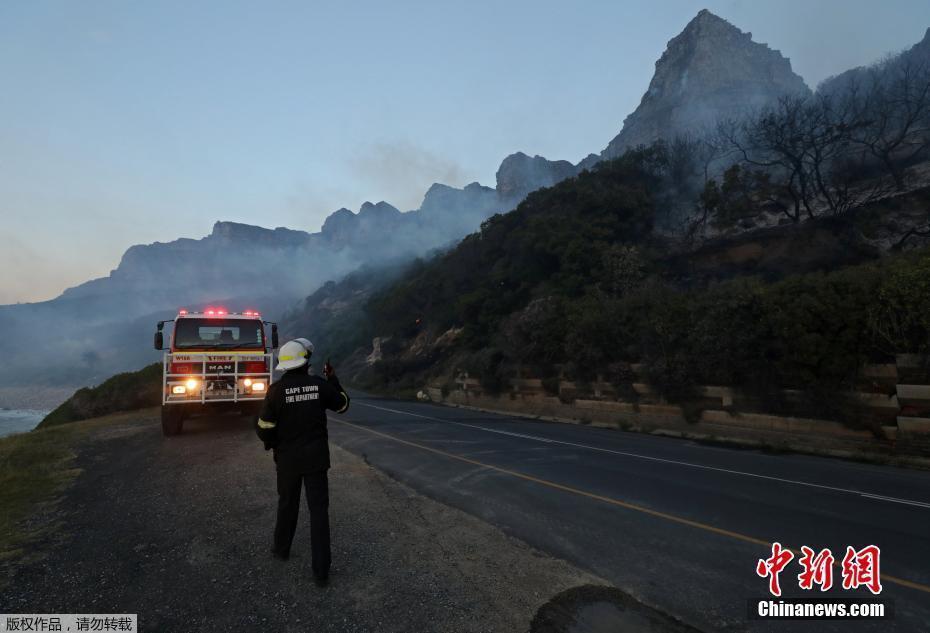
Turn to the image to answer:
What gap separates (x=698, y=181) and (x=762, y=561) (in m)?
36.8

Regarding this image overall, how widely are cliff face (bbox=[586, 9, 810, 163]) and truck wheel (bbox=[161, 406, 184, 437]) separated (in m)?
102

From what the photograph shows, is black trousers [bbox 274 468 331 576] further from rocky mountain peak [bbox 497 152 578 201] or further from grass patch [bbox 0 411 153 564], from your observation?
rocky mountain peak [bbox 497 152 578 201]

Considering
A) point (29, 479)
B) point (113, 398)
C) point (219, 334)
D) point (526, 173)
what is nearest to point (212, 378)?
point (219, 334)

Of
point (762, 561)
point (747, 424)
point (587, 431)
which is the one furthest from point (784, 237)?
point (762, 561)

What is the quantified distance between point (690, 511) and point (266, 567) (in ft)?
17.8

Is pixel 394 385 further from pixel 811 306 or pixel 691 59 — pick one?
pixel 691 59

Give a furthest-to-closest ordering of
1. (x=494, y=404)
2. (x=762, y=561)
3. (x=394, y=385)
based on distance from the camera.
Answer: (x=394, y=385)
(x=494, y=404)
(x=762, y=561)

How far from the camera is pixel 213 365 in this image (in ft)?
38.2

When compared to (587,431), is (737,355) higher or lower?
higher

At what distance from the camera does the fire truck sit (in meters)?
11.4

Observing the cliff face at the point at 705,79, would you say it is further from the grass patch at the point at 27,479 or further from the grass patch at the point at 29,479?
the grass patch at the point at 27,479

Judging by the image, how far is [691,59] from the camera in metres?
107

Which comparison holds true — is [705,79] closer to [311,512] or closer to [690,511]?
[690,511]

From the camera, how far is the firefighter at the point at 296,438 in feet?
14.7
